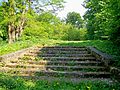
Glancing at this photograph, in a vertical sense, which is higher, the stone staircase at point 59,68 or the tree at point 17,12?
the tree at point 17,12

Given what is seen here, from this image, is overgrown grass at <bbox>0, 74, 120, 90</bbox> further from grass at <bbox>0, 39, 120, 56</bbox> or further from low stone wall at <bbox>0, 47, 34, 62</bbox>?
grass at <bbox>0, 39, 120, 56</bbox>

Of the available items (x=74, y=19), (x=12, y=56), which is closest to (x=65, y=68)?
(x=12, y=56)

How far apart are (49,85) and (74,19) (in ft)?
268

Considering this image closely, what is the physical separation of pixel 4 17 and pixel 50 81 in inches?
628

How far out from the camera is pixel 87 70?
346 inches

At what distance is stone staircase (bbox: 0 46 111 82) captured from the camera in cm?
812

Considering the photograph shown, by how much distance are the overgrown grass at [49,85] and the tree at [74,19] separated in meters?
80.1

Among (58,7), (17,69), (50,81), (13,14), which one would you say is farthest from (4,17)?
(50,81)

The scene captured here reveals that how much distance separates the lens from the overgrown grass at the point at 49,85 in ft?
21.8

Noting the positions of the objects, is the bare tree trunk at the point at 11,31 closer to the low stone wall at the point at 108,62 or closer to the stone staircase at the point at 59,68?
the stone staircase at the point at 59,68

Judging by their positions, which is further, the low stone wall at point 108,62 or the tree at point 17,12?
the tree at point 17,12

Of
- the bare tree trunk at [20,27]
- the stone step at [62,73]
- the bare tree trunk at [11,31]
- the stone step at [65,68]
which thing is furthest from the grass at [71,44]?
the bare tree trunk at [20,27]

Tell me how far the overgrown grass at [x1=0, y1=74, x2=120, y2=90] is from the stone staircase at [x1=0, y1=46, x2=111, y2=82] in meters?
0.51

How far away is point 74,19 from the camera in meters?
87.9
